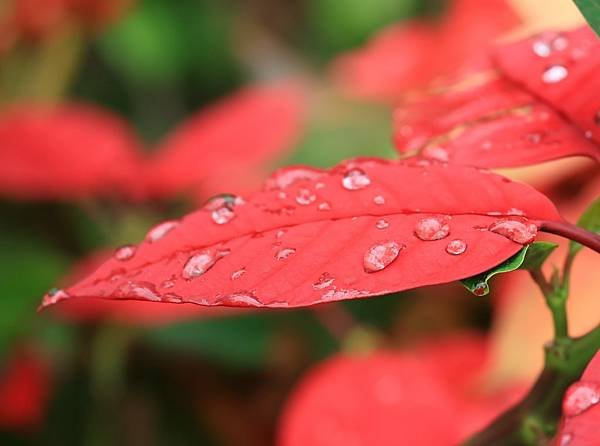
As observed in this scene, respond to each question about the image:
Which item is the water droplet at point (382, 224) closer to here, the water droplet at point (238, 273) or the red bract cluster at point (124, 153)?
the water droplet at point (238, 273)

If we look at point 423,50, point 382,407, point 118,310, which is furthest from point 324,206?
point 423,50

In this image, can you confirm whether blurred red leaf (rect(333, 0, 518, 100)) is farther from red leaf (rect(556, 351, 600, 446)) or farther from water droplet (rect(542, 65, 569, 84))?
red leaf (rect(556, 351, 600, 446))

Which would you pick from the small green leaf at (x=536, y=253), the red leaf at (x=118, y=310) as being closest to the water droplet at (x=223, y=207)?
the small green leaf at (x=536, y=253)

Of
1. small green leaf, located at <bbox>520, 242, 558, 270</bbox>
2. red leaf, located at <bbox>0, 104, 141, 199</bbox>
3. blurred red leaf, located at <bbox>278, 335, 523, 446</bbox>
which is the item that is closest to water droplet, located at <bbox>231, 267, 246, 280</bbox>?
small green leaf, located at <bbox>520, 242, 558, 270</bbox>

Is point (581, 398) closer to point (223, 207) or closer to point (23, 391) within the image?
point (223, 207)

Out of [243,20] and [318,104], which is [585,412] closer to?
[318,104]

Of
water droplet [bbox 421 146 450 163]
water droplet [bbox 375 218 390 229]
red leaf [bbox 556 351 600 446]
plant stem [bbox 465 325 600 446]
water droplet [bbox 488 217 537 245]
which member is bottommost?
plant stem [bbox 465 325 600 446]
